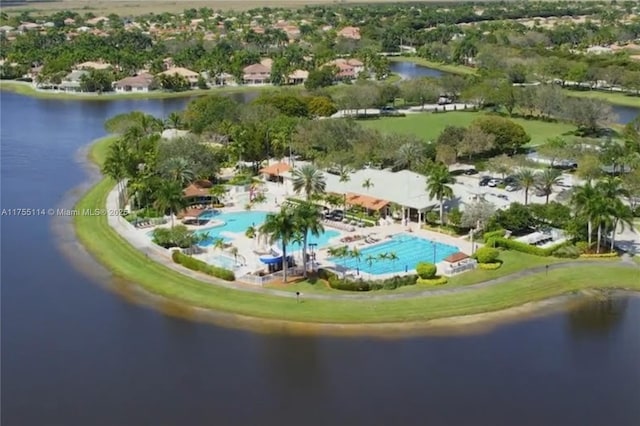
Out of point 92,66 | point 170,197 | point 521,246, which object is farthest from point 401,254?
point 92,66

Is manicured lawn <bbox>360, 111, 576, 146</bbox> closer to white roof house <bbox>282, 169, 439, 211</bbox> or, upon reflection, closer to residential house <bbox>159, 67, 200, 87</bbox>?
white roof house <bbox>282, 169, 439, 211</bbox>

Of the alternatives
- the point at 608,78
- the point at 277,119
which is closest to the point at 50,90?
the point at 277,119

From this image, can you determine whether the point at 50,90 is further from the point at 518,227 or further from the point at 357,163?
the point at 518,227

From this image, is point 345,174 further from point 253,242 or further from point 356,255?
point 356,255

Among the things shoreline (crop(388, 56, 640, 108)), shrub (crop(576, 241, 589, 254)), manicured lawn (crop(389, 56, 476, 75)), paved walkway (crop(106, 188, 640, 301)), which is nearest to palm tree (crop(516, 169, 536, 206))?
shrub (crop(576, 241, 589, 254))

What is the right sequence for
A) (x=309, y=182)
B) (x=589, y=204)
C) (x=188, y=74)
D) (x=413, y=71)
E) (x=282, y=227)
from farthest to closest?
(x=413, y=71) → (x=188, y=74) → (x=309, y=182) → (x=589, y=204) → (x=282, y=227)

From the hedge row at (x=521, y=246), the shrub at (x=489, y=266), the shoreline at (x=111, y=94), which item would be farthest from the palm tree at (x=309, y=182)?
the shoreline at (x=111, y=94)

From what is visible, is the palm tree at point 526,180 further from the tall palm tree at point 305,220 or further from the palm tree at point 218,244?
the palm tree at point 218,244
